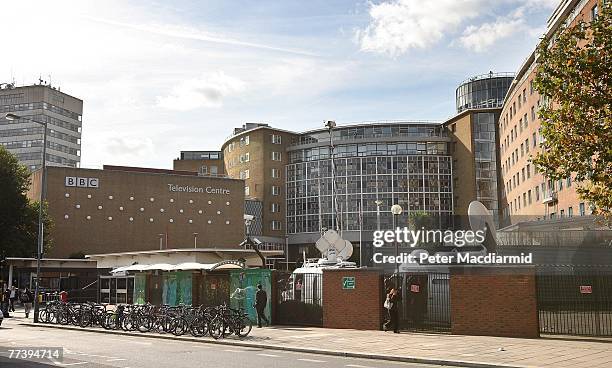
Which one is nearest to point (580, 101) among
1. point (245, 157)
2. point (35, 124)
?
point (245, 157)

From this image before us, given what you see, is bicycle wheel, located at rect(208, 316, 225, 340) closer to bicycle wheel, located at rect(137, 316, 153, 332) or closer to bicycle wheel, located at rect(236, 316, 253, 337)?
bicycle wheel, located at rect(236, 316, 253, 337)

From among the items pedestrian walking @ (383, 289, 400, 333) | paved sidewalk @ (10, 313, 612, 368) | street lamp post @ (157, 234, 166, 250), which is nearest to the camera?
paved sidewalk @ (10, 313, 612, 368)

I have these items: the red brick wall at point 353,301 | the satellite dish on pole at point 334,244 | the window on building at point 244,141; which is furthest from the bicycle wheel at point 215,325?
the window on building at point 244,141

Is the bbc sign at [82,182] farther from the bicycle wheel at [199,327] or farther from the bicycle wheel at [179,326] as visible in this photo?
the bicycle wheel at [199,327]

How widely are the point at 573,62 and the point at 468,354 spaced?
7959 mm

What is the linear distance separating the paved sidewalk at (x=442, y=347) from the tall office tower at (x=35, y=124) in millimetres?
119818

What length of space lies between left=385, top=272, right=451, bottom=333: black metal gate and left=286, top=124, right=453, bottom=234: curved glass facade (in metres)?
76.5

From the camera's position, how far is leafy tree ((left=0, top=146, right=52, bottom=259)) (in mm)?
56500

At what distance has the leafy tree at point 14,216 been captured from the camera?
5650 centimetres

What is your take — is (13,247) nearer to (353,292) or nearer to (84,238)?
(84,238)

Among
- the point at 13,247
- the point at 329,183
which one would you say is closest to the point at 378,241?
the point at 13,247

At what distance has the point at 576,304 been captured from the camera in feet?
70.7

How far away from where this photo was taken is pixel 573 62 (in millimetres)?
16609

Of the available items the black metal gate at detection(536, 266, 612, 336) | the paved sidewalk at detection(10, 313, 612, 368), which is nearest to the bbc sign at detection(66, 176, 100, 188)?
the paved sidewalk at detection(10, 313, 612, 368)
